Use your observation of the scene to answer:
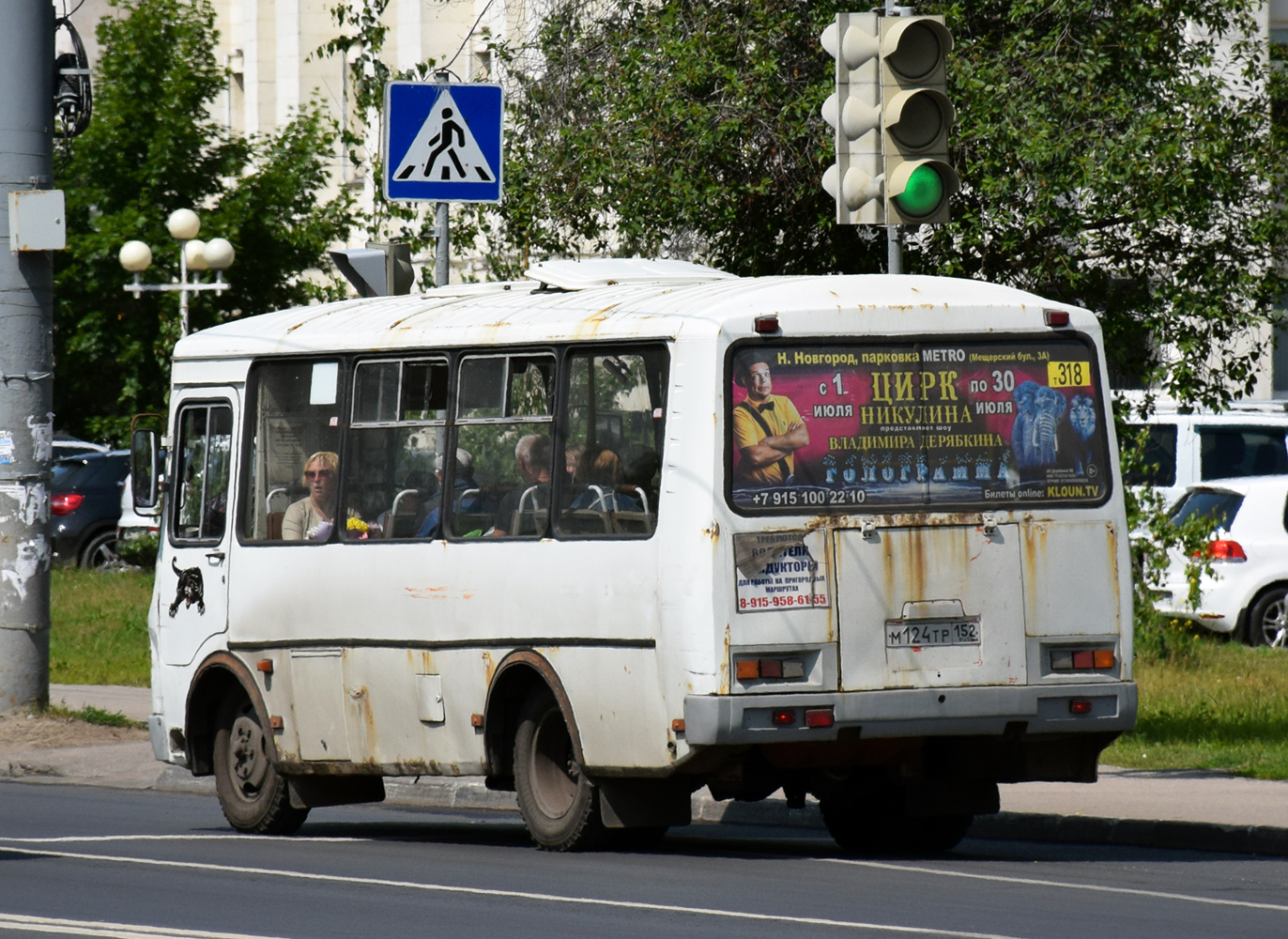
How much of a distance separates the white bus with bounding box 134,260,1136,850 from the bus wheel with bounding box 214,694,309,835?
1.79 ft

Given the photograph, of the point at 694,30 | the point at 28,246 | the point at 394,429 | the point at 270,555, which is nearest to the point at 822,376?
the point at 394,429

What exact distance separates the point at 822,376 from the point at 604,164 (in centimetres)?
645

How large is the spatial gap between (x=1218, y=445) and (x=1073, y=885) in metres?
16.3

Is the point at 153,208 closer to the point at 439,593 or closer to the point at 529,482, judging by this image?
the point at 439,593

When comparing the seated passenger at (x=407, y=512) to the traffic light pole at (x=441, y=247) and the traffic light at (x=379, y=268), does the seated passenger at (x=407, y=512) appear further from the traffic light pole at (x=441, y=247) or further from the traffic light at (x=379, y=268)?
the traffic light at (x=379, y=268)

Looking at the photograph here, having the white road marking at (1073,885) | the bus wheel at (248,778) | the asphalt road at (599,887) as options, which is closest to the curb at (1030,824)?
the asphalt road at (599,887)

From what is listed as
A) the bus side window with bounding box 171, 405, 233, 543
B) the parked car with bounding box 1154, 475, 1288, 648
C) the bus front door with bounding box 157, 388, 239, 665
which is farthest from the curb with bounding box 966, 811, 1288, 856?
the parked car with bounding box 1154, 475, 1288, 648

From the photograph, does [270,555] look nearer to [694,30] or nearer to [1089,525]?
[1089,525]

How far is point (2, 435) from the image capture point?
16484 millimetres

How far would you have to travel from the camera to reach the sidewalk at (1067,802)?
1120 cm

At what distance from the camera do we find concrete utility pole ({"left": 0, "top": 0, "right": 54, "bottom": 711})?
1647 centimetres

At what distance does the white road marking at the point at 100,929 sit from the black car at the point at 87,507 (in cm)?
2464

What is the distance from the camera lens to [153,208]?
1560 inches

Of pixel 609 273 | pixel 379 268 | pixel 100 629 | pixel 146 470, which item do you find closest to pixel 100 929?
pixel 609 273
